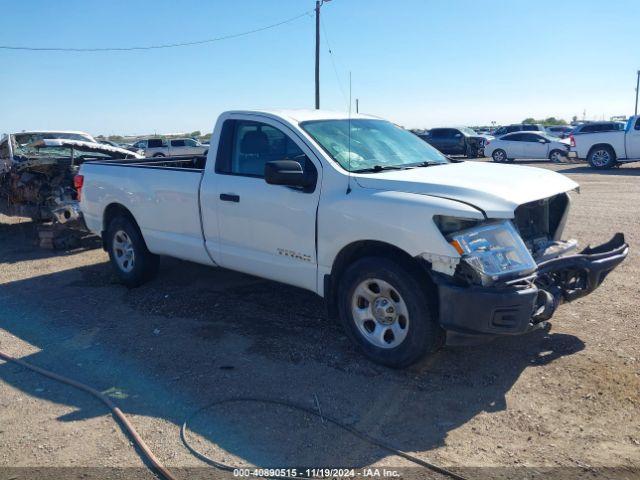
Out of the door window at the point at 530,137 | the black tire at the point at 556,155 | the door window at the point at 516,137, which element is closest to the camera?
the black tire at the point at 556,155

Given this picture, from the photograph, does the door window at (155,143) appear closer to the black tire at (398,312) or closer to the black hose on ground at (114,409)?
the black hose on ground at (114,409)

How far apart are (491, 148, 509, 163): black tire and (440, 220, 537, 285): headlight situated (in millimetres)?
23598

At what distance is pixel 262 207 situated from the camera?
5.27 metres

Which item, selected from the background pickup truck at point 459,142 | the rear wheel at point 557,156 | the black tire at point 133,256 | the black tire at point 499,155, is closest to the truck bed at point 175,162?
the black tire at point 133,256

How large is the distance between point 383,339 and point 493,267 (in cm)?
107

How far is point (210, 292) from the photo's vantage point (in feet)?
22.0

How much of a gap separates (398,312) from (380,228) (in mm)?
649

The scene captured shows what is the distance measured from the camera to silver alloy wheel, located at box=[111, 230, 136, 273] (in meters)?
6.96

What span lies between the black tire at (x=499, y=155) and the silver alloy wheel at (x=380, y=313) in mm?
23489

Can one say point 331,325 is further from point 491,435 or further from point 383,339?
point 491,435

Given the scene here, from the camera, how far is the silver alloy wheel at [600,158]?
820 inches

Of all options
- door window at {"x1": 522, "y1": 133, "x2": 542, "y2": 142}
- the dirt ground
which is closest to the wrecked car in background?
the dirt ground

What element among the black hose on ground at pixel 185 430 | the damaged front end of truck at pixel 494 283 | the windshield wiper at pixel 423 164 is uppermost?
the windshield wiper at pixel 423 164

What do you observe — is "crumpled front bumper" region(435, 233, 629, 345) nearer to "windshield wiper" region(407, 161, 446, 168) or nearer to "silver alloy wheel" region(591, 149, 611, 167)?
"windshield wiper" region(407, 161, 446, 168)
